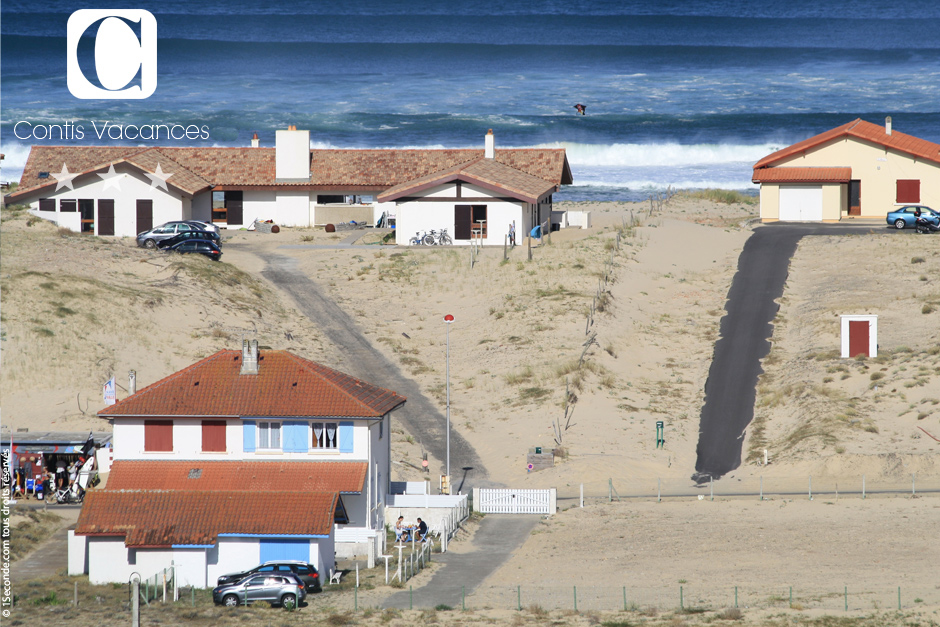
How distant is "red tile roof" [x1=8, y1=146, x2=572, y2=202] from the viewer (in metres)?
70.2

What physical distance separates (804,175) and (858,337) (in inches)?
939

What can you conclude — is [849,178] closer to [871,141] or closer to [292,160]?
[871,141]

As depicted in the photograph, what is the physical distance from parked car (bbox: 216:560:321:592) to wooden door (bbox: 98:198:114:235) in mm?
37150

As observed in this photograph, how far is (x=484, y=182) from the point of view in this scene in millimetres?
63875

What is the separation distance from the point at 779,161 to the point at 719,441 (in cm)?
3283

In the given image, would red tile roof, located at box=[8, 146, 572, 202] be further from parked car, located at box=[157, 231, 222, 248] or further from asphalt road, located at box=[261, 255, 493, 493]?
asphalt road, located at box=[261, 255, 493, 493]

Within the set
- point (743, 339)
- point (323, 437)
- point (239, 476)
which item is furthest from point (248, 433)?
point (743, 339)

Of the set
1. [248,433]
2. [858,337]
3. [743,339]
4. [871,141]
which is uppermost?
[871,141]

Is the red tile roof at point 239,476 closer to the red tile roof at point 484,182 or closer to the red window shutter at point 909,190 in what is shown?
the red tile roof at point 484,182

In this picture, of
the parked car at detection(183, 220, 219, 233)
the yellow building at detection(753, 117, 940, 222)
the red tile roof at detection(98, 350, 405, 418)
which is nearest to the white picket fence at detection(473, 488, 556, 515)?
the red tile roof at detection(98, 350, 405, 418)

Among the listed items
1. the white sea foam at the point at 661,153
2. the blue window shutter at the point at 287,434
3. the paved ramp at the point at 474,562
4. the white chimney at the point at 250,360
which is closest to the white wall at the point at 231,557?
the blue window shutter at the point at 287,434

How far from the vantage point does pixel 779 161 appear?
73.8m

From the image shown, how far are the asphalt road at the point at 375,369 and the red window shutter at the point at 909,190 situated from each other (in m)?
33.2

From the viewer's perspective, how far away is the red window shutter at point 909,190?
72.0 metres
